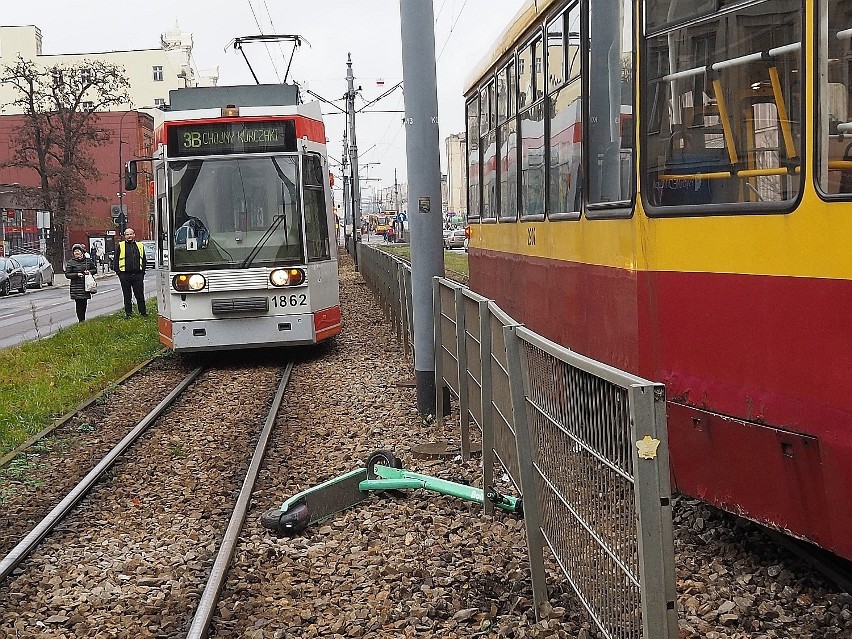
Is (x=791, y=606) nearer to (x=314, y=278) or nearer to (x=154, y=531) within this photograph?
(x=154, y=531)

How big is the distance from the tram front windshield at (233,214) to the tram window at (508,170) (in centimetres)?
443

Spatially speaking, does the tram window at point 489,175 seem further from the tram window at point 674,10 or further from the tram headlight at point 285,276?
the tram window at point 674,10

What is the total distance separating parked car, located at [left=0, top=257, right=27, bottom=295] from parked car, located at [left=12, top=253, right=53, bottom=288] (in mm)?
876

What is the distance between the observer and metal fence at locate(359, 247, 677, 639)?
10.3 feet

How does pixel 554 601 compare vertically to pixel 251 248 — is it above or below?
below

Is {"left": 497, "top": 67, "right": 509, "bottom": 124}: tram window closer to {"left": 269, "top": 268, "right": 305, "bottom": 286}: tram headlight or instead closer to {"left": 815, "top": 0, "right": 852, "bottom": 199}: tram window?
{"left": 269, "top": 268, "right": 305, "bottom": 286}: tram headlight

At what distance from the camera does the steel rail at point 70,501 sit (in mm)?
6469

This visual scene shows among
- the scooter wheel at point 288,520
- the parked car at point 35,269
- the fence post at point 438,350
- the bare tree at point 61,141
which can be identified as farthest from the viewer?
the bare tree at point 61,141

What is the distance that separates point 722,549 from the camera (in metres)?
5.91

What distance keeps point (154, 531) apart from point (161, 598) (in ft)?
4.53

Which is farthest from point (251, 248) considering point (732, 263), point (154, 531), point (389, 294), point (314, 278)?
point (732, 263)

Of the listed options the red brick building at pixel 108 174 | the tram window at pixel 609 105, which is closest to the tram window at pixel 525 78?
the tram window at pixel 609 105

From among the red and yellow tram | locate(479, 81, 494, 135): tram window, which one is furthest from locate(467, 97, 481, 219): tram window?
the red and yellow tram

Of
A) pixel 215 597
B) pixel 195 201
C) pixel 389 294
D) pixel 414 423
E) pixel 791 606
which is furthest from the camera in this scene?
pixel 389 294
